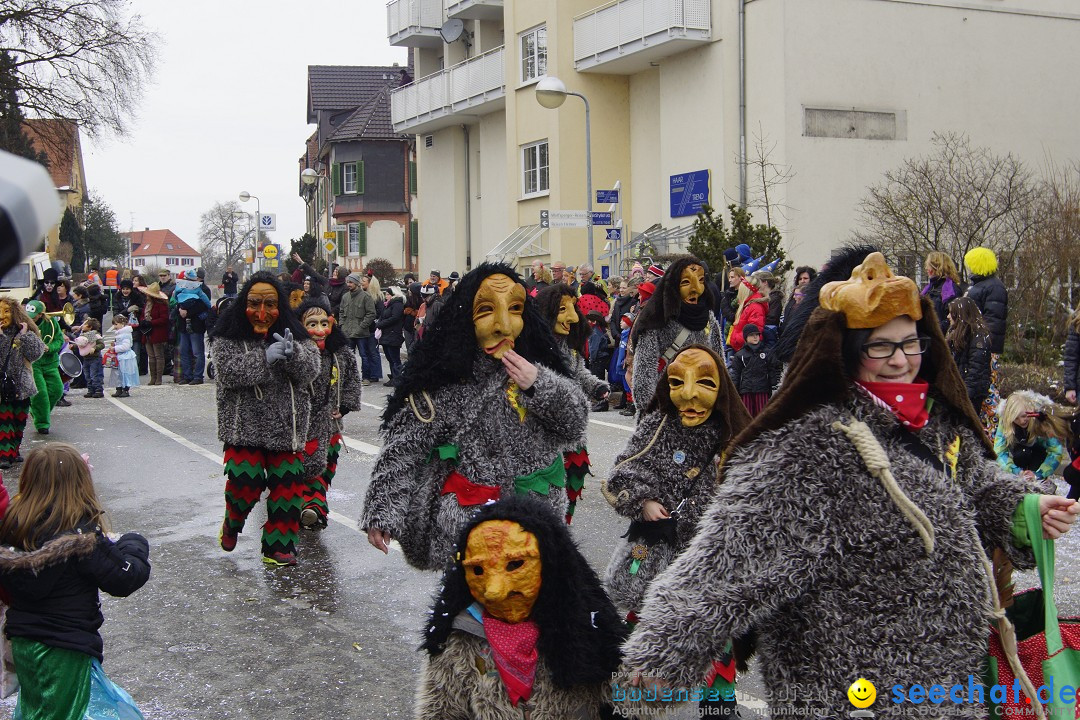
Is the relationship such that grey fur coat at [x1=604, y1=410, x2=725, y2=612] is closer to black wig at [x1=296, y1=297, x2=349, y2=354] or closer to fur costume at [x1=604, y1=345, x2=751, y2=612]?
fur costume at [x1=604, y1=345, x2=751, y2=612]

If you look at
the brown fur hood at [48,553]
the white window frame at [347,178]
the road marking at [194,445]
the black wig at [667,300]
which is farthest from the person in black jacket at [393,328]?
the white window frame at [347,178]

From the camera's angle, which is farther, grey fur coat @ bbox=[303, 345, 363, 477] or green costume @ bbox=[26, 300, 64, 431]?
green costume @ bbox=[26, 300, 64, 431]

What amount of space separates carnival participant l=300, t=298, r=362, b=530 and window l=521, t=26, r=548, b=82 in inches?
871

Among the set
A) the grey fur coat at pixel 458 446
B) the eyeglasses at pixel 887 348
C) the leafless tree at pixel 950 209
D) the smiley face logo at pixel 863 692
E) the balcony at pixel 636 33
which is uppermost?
the balcony at pixel 636 33

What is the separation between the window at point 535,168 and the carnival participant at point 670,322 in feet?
74.8

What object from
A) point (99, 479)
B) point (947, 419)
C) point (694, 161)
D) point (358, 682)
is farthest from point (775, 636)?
point (694, 161)

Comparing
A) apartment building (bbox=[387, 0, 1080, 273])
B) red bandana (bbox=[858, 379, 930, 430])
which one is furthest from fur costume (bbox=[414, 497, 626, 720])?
apartment building (bbox=[387, 0, 1080, 273])

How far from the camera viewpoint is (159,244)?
164m

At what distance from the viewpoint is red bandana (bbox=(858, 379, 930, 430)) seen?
309 centimetres

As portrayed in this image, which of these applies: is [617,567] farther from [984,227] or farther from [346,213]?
[346,213]

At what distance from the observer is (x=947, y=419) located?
3205 millimetres

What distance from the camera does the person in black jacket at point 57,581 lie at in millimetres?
4215

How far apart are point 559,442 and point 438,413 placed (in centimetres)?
56

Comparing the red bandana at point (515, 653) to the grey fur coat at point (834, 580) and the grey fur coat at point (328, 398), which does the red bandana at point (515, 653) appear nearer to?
the grey fur coat at point (834, 580)
